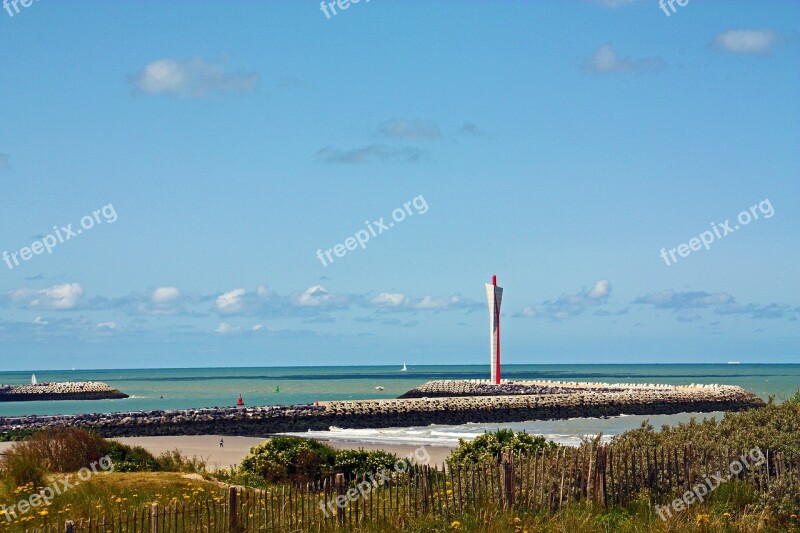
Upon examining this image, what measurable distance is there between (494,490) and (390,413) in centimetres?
5048

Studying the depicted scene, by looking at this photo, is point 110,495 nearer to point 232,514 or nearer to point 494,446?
point 232,514

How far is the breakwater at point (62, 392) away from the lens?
129750mm

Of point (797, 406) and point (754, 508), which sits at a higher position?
point (797, 406)

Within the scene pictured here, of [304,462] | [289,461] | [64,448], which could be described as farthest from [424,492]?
[64,448]

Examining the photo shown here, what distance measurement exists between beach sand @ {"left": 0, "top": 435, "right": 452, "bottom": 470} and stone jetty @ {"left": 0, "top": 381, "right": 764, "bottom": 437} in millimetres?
4842

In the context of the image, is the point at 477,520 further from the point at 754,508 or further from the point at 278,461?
the point at 278,461

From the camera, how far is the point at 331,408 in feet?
224

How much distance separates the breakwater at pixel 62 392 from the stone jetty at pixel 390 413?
61691mm

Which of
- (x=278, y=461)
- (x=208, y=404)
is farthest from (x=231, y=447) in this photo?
(x=208, y=404)

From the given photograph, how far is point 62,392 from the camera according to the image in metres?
136

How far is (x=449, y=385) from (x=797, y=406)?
3475 inches

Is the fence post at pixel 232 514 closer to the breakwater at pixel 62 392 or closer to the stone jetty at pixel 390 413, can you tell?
the stone jetty at pixel 390 413

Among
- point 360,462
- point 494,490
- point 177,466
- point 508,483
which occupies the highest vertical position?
point 508,483

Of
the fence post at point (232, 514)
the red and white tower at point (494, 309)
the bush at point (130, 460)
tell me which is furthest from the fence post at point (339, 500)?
the red and white tower at point (494, 309)
